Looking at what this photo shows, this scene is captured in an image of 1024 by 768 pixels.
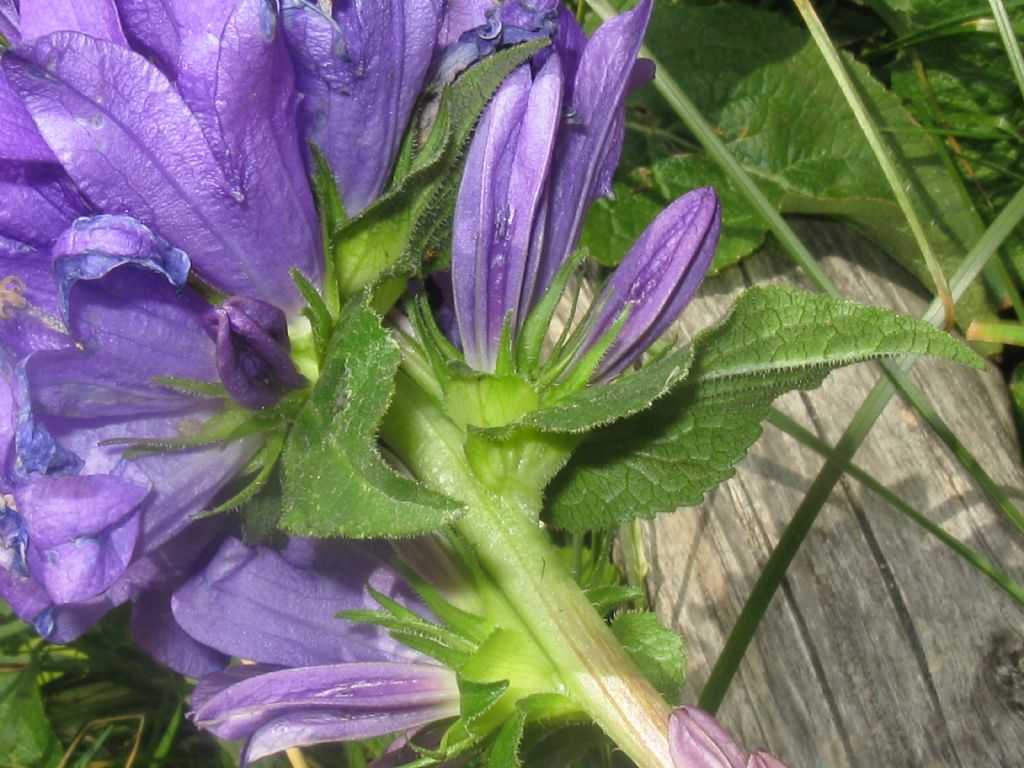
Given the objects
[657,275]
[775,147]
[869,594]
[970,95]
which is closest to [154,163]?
[657,275]

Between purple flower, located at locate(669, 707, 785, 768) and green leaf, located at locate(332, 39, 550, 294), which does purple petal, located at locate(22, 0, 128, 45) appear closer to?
green leaf, located at locate(332, 39, 550, 294)

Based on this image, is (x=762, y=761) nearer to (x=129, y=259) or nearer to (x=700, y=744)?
(x=700, y=744)

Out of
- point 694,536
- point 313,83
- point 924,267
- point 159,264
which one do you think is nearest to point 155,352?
point 159,264

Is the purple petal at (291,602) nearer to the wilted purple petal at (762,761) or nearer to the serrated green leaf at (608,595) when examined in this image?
the serrated green leaf at (608,595)

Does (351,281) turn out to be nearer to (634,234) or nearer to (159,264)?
(159,264)

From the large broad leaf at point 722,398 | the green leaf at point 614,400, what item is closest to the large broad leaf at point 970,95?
Result: the large broad leaf at point 722,398

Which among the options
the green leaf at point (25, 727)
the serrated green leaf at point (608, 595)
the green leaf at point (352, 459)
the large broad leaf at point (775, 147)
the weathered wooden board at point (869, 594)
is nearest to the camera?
the green leaf at point (352, 459)
